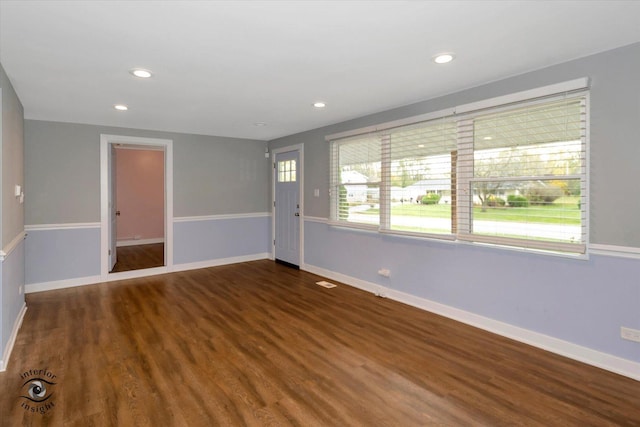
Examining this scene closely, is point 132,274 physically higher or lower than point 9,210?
lower

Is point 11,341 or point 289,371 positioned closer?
point 289,371

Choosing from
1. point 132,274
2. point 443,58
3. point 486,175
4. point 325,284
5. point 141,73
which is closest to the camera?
point 443,58

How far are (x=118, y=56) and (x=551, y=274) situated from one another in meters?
3.82

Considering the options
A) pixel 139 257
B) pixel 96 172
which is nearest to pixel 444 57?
pixel 96 172

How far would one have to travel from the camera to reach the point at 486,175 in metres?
3.32

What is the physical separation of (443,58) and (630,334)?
7.92ft

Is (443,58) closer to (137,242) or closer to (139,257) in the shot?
(139,257)

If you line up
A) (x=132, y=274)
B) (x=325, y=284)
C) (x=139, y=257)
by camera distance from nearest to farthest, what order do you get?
(x=325, y=284)
(x=132, y=274)
(x=139, y=257)

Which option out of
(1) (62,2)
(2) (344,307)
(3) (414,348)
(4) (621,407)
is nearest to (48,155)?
(1) (62,2)

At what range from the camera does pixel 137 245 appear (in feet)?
27.8

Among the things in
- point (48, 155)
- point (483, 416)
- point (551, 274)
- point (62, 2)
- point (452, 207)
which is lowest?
point (483, 416)

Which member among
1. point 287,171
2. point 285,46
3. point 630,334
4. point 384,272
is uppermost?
point 285,46

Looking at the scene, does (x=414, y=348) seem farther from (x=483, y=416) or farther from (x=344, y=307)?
(x=344, y=307)

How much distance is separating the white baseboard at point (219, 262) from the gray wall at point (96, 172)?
854mm
